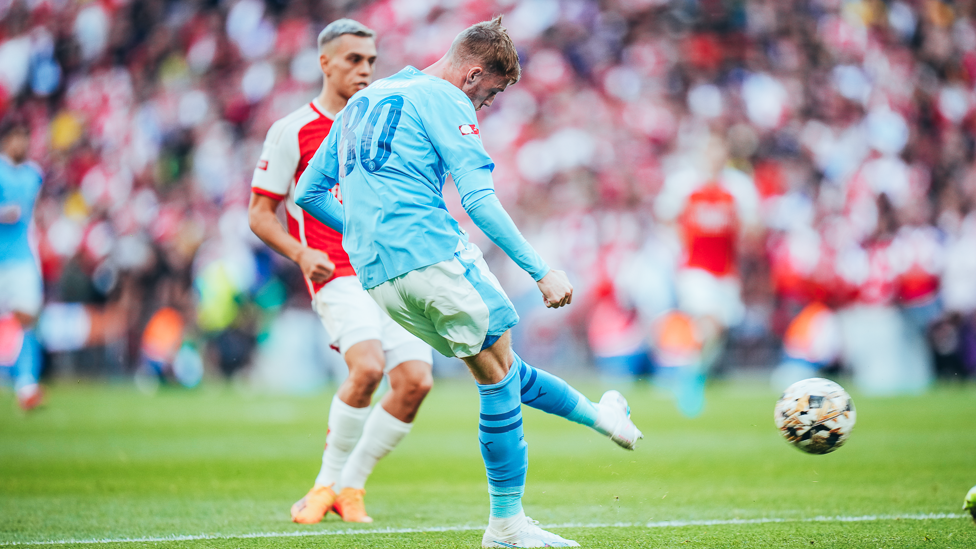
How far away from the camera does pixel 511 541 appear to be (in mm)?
3977

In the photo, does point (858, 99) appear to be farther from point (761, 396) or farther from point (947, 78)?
point (761, 396)

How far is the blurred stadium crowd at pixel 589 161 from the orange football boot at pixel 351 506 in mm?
7763

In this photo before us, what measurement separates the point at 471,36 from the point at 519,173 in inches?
638

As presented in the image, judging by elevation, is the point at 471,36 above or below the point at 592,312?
below

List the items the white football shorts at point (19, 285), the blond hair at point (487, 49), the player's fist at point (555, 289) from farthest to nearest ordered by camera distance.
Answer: the white football shorts at point (19, 285)
the blond hair at point (487, 49)
the player's fist at point (555, 289)

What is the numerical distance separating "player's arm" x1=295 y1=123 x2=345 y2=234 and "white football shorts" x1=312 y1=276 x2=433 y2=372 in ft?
2.08

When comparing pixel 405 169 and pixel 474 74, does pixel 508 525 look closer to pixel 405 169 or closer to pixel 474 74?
pixel 405 169

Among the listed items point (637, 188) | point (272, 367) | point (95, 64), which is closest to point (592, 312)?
point (637, 188)

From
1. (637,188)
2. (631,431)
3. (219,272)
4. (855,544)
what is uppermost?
(637,188)

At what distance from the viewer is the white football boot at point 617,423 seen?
4.27m

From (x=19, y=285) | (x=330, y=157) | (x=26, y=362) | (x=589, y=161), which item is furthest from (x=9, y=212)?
(x=589, y=161)

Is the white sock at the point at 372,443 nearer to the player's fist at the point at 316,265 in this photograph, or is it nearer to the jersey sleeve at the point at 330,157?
the player's fist at the point at 316,265

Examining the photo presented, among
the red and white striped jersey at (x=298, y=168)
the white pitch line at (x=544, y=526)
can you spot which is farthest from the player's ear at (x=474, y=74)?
the white pitch line at (x=544, y=526)

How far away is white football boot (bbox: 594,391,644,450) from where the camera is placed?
168 inches
